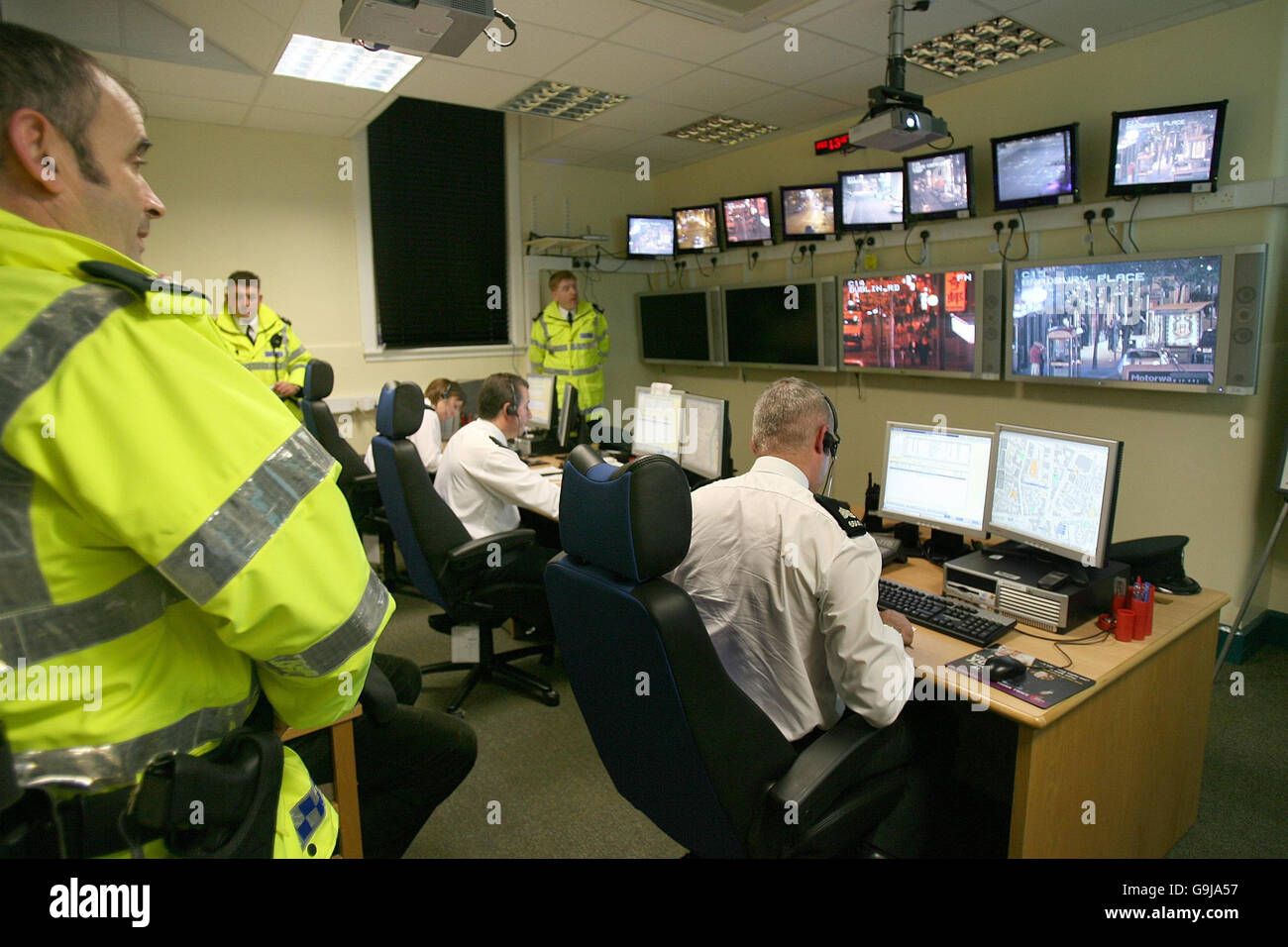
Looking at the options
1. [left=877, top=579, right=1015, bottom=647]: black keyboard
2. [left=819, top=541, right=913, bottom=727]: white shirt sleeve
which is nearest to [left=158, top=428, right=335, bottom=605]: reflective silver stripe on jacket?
[left=819, top=541, right=913, bottom=727]: white shirt sleeve

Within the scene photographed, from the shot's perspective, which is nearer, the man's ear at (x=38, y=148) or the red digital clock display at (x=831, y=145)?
the man's ear at (x=38, y=148)

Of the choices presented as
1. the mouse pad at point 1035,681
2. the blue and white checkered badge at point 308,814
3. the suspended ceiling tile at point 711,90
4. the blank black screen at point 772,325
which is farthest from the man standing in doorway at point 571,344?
the blue and white checkered badge at point 308,814

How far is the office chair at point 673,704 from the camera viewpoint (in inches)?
51.0

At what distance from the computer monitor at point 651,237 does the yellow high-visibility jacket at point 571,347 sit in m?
0.83

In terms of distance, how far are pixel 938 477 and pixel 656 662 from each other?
1.39m

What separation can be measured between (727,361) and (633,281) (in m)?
1.45

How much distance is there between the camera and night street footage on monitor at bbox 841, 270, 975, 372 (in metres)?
4.31

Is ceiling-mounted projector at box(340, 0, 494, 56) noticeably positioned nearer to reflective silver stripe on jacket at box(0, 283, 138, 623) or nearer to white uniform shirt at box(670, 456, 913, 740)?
white uniform shirt at box(670, 456, 913, 740)

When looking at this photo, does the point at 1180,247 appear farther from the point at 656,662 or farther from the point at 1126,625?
the point at 656,662

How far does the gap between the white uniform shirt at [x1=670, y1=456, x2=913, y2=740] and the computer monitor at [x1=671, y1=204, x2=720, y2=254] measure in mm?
4790

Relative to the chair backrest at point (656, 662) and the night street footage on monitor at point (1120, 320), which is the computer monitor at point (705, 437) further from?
the night street footage on monitor at point (1120, 320)
